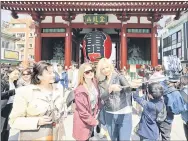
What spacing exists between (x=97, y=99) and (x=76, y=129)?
0.37m

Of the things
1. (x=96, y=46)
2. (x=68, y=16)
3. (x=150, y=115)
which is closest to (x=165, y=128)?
(x=150, y=115)

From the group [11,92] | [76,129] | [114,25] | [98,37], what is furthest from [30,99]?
[114,25]

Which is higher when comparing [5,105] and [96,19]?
[96,19]

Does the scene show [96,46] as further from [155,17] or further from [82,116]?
[82,116]

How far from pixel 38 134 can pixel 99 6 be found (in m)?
7.05

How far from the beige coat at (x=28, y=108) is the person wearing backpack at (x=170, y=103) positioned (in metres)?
1.48

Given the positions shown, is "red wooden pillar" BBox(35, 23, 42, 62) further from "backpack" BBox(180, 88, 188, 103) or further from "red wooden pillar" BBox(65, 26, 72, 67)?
"backpack" BBox(180, 88, 188, 103)

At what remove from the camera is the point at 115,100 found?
229 centimetres

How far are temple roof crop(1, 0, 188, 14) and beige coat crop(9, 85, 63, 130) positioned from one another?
6831mm

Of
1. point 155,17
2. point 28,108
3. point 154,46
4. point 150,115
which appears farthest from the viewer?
point 154,46

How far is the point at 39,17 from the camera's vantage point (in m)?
8.95

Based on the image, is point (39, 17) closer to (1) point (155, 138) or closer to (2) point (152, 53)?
(2) point (152, 53)

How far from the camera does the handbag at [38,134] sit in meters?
1.56

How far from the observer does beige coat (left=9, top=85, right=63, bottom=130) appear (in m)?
1.51
